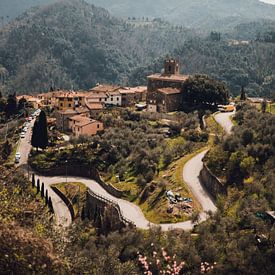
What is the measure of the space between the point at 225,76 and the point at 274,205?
109191 mm

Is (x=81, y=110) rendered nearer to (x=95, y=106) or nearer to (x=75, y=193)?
(x=95, y=106)

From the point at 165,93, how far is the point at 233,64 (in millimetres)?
84982

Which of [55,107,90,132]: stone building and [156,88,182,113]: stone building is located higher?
[156,88,182,113]: stone building

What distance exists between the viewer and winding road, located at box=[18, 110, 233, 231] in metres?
35.0

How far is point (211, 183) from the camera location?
3928 centimetres

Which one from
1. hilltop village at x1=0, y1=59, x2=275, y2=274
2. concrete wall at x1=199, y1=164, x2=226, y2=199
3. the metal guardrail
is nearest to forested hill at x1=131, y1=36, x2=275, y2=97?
hilltop village at x1=0, y1=59, x2=275, y2=274

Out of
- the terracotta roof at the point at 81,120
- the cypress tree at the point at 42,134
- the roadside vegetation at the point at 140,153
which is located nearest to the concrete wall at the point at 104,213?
the roadside vegetation at the point at 140,153

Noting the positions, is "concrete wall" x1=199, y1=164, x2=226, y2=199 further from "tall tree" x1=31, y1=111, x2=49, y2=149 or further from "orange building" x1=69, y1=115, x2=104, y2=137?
"tall tree" x1=31, y1=111, x2=49, y2=149

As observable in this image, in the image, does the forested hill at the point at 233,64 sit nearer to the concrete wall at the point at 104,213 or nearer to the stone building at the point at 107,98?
the stone building at the point at 107,98

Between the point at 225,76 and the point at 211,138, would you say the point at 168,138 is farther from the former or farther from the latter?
the point at 225,76

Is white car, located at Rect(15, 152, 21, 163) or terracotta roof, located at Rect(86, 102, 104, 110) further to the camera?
terracotta roof, located at Rect(86, 102, 104, 110)

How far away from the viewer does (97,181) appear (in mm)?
49375

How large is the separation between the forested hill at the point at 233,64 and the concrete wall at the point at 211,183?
7410 cm

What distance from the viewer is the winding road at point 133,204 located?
35.0 m
